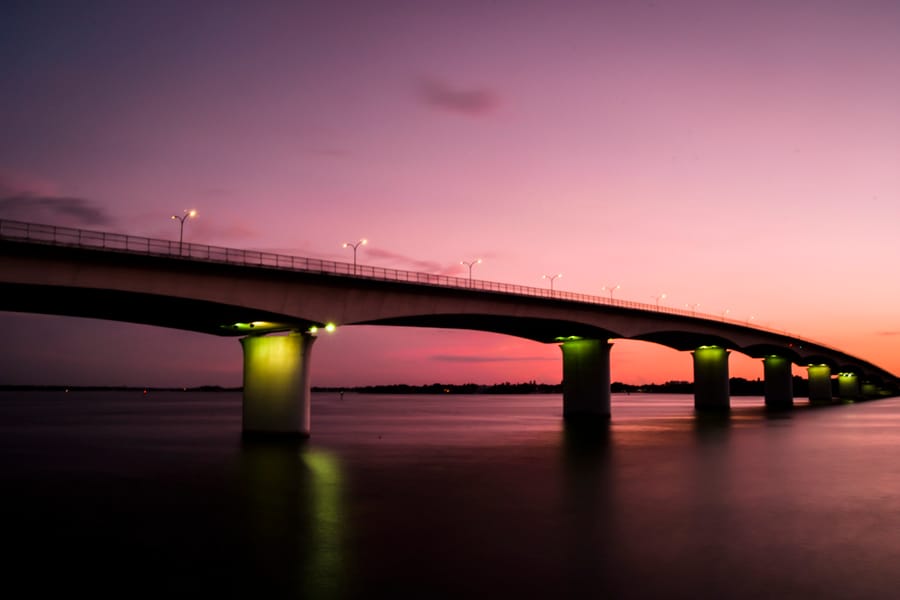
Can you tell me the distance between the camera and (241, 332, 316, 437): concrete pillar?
4406 cm

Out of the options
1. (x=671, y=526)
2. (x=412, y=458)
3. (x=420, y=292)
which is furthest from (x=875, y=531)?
(x=420, y=292)

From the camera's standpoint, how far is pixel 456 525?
16188 mm

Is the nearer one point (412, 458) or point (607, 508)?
point (607, 508)

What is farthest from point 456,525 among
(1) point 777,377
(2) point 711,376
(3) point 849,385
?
(3) point 849,385

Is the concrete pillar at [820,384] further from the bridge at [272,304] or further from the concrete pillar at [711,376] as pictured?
the bridge at [272,304]

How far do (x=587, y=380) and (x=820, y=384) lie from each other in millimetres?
96281

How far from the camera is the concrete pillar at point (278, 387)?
44.1 m

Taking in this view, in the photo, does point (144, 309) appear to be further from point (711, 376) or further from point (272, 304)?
point (711, 376)

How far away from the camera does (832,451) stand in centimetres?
3638

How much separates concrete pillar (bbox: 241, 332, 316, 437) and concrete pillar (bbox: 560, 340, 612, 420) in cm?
3441

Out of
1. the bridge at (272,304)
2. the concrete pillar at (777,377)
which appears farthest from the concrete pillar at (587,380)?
the concrete pillar at (777,377)

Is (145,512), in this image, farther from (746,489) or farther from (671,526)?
(746,489)

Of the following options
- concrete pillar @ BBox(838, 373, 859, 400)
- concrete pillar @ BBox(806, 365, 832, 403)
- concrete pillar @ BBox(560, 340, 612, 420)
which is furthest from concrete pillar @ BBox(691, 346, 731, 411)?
concrete pillar @ BBox(838, 373, 859, 400)

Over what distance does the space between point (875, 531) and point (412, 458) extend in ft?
66.6
